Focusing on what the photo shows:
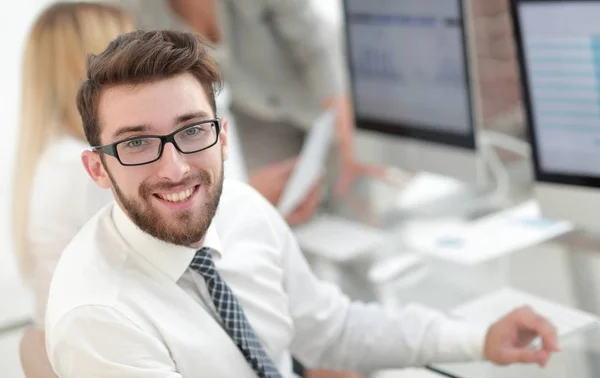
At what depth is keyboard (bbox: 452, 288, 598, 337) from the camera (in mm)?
1387

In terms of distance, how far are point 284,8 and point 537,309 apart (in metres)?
1.19

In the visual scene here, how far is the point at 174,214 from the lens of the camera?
3.47 ft

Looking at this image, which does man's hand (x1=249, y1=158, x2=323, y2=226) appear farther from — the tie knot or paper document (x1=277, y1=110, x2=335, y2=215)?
the tie knot

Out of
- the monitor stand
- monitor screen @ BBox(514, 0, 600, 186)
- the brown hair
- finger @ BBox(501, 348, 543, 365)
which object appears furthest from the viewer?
the monitor stand

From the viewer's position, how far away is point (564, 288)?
154 cm

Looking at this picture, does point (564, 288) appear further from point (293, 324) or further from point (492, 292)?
point (293, 324)

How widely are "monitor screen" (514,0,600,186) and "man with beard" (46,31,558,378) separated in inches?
16.3

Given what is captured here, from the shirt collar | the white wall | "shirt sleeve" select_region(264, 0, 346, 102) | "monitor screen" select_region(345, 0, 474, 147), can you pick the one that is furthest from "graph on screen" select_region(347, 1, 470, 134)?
the white wall

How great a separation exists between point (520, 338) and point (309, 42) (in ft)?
4.23

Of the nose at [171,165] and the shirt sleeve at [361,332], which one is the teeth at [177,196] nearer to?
the nose at [171,165]

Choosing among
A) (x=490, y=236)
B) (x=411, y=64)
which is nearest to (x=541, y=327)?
(x=490, y=236)

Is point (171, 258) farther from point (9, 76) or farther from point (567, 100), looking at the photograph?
point (9, 76)

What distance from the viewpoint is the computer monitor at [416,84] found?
5.86ft

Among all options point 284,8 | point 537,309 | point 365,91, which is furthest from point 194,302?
point 284,8
